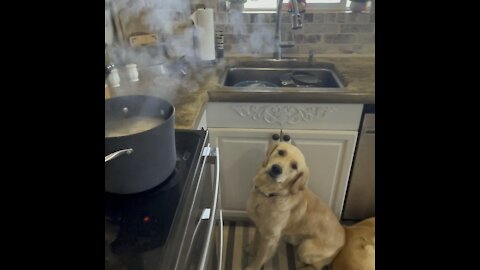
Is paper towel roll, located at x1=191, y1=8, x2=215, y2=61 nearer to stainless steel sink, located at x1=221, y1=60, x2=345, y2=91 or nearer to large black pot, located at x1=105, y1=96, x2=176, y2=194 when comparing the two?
stainless steel sink, located at x1=221, y1=60, x2=345, y2=91

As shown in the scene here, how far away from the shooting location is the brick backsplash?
1663 mm

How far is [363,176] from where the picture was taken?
1.39m

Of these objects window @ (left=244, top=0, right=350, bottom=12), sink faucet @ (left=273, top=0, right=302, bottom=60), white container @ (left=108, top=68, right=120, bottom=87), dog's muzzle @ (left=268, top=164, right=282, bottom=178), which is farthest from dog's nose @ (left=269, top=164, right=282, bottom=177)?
window @ (left=244, top=0, right=350, bottom=12)

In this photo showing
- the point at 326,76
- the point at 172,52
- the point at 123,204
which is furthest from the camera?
the point at 326,76

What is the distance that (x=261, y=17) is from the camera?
1.67 metres

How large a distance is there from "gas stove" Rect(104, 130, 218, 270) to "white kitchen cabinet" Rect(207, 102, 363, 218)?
574 mm

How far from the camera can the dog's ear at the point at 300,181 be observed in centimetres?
114

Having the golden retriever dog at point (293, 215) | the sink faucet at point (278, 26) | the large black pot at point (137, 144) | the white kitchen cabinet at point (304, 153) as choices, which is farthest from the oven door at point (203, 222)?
the sink faucet at point (278, 26)

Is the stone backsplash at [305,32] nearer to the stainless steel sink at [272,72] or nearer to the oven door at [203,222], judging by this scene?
the stainless steel sink at [272,72]
